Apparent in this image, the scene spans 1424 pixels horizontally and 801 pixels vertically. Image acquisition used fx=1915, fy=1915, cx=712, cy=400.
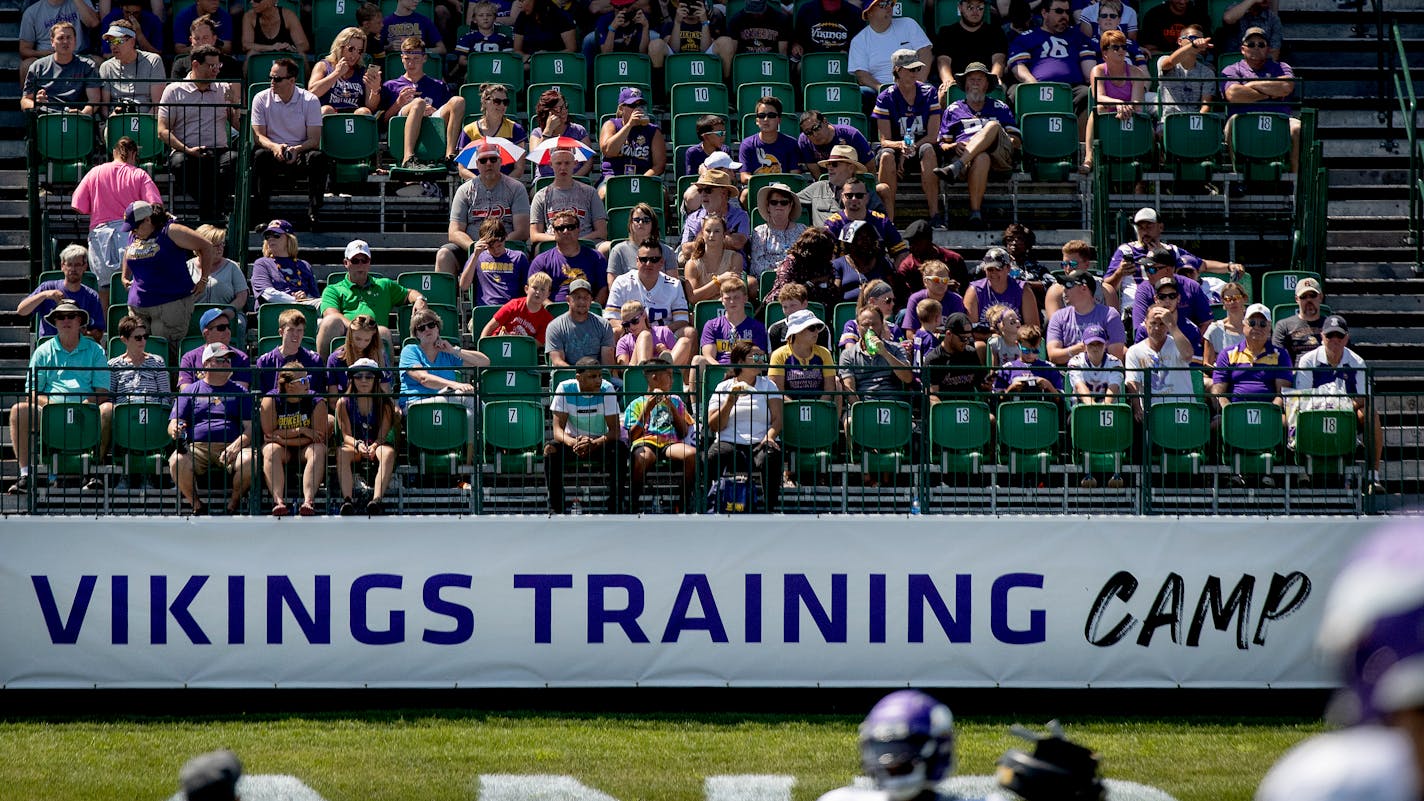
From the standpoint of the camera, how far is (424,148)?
56.2ft

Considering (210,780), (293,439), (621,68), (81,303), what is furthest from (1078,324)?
(210,780)

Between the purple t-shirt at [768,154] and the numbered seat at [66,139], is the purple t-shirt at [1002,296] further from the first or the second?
the numbered seat at [66,139]

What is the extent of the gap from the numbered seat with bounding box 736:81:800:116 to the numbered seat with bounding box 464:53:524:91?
6.96 ft

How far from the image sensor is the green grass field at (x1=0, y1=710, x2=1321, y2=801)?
35.8 ft

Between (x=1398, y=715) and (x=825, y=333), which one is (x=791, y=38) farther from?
(x=1398, y=715)

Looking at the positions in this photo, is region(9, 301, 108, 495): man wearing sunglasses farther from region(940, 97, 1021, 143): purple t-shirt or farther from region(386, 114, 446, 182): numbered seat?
region(940, 97, 1021, 143): purple t-shirt

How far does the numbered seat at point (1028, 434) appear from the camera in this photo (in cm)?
1266

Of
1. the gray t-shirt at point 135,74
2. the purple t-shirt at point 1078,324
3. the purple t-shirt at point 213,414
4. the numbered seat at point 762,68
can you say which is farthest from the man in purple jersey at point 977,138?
the gray t-shirt at point 135,74

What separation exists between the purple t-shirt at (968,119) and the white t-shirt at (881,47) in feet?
4.05

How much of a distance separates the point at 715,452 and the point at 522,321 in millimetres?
2575

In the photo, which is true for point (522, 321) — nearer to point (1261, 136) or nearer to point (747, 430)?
point (747, 430)

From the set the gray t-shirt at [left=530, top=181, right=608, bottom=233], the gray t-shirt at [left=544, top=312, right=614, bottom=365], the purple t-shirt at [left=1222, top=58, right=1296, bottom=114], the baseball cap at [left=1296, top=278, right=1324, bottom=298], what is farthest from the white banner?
the purple t-shirt at [left=1222, top=58, right=1296, bottom=114]

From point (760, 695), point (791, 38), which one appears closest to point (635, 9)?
point (791, 38)

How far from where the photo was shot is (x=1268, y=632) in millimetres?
12797
